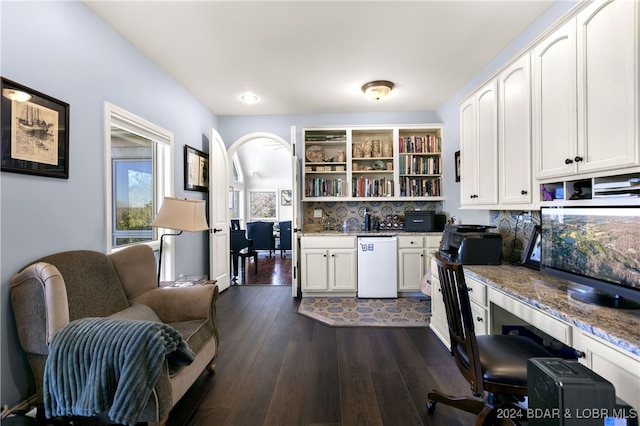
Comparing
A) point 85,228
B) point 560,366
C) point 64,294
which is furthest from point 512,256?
point 85,228

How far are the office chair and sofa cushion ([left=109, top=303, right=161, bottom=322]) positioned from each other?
1897 mm

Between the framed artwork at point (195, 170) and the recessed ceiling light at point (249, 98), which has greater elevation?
the recessed ceiling light at point (249, 98)

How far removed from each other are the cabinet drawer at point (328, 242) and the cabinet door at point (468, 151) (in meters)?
1.46

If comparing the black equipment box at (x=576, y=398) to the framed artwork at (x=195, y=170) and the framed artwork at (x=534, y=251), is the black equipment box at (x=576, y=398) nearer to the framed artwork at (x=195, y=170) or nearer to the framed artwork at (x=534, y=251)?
the framed artwork at (x=534, y=251)

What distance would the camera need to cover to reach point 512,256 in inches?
92.4

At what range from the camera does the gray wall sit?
145 cm

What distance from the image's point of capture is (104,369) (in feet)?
3.81

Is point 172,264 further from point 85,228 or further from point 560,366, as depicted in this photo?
point 560,366

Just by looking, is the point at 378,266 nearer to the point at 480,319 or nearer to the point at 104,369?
the point at 480,319

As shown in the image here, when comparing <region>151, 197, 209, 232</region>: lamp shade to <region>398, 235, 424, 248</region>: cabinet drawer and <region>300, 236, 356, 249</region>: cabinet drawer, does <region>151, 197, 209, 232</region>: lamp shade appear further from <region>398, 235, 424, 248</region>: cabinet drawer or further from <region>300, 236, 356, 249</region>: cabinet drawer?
<region>398, 235, 424, 248</region>: cabinet drawer

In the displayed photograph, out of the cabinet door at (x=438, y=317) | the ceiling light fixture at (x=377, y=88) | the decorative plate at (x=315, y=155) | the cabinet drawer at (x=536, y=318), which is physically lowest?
the cabinet door at (x=438, y=317)

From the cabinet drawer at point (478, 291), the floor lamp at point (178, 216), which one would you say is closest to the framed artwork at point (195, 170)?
the floor lamp at point (178, 216)

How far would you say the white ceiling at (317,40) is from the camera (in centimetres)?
191

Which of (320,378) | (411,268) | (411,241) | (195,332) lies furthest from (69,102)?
(411,268)
